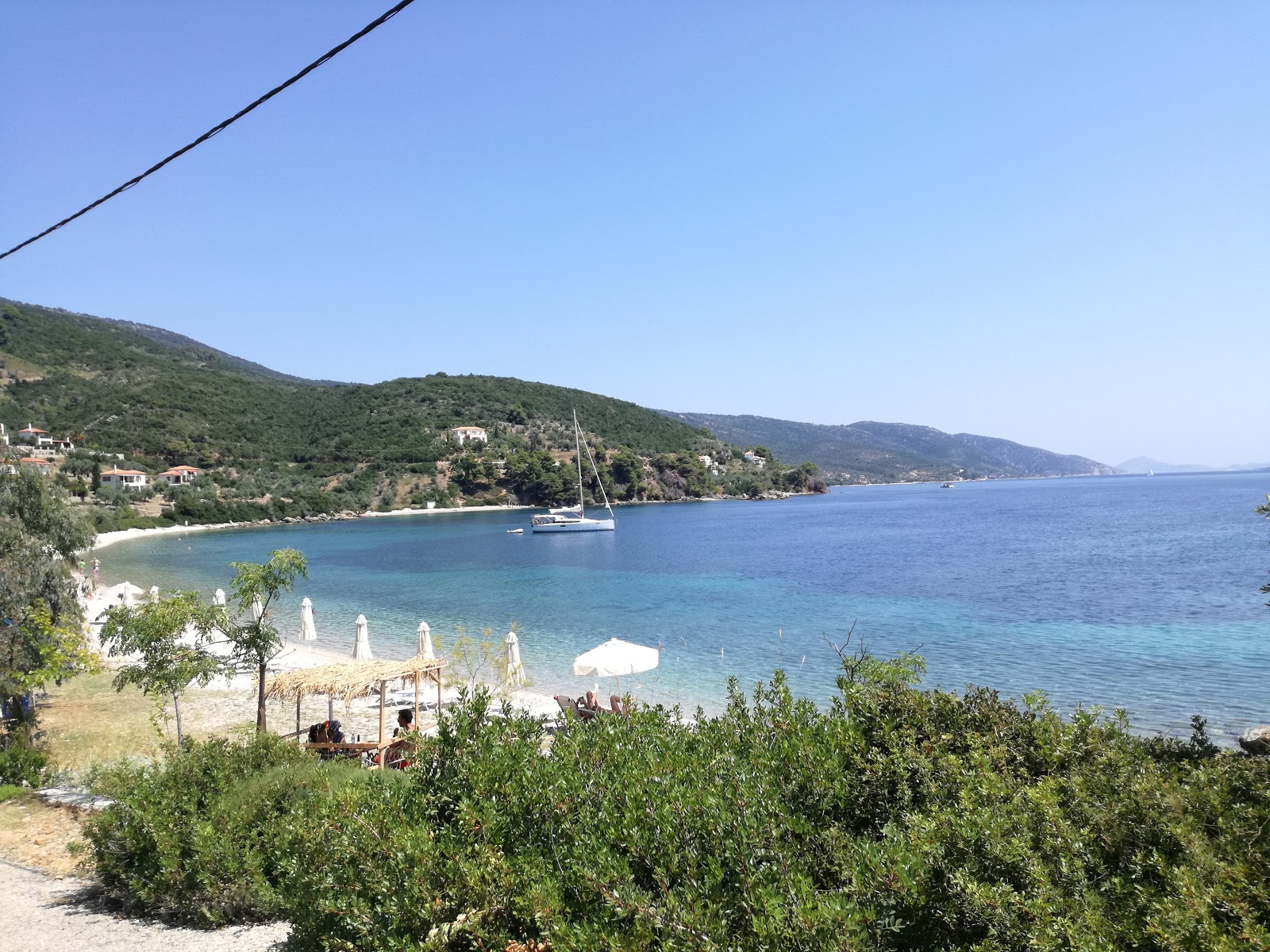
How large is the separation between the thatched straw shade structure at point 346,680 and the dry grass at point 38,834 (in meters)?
3.29

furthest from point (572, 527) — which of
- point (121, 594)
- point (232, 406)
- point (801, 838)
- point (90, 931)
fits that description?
point (232, 406)

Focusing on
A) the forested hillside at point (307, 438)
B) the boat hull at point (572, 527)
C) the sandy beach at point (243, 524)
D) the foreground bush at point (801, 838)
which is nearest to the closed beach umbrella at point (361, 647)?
the foreground bush at point (801, 838)

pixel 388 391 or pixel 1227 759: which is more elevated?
pixel 388 391

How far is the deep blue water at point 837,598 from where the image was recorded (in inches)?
683

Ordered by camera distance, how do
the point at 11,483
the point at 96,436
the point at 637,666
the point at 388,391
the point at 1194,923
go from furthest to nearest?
the point at 388,391
the point at 96,436
the point at 11,483
the point at 637,666
the point at 1194,923

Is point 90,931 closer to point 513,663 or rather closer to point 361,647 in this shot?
point 513,663

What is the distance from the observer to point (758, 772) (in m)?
3.46

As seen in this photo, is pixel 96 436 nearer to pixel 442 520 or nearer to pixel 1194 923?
pixel 442 520

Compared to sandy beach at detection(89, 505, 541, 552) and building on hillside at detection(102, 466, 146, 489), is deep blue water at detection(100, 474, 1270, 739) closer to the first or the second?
sandy beach at detection(89, 505, 541, 552)

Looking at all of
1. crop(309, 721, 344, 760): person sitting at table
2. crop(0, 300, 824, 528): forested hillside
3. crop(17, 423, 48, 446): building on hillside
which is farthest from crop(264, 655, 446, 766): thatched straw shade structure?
crop(17, 423, 48, 446): building on hillside

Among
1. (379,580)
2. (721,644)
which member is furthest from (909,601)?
(379,580)

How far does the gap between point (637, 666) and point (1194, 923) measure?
11880 millimetres

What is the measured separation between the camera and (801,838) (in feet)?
11.0

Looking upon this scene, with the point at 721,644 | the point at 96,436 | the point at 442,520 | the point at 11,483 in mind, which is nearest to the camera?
the point at 11,483
